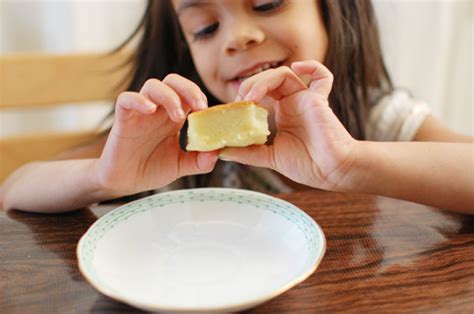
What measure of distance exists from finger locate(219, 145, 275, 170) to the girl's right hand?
0.06 feet

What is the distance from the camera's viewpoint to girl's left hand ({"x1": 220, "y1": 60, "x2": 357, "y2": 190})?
2.07 ft

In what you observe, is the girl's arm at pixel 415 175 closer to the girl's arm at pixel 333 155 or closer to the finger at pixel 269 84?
the girl's arm at pixel 333 155

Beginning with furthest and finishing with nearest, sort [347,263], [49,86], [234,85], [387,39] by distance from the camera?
[387,39]
[49,86]
[234,85]
[347,263]

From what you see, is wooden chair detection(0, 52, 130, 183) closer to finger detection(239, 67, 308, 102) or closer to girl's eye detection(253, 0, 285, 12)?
girl's eye detection(253, 0, 285, 12)

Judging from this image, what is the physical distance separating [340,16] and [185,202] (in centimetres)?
57

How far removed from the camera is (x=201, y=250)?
1.87 feet

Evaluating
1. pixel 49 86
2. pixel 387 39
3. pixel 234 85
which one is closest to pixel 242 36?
pixel 234 85

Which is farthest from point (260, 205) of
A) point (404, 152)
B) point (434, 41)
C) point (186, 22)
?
point (434, 41)

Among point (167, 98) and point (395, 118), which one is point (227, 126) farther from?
point (395, 118)

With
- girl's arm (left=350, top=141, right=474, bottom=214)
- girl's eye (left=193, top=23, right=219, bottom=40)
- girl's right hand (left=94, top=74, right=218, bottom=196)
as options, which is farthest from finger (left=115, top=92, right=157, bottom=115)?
girl's eye (left=193, top=23, right=219, bottom=40)

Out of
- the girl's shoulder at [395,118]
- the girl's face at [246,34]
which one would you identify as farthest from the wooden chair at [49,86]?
the girl's shoulder at [395,118]

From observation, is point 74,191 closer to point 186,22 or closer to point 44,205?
point 44,205

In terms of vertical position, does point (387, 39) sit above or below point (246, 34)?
below

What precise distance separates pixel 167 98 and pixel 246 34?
0.34 m
